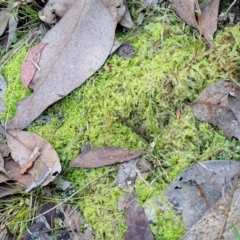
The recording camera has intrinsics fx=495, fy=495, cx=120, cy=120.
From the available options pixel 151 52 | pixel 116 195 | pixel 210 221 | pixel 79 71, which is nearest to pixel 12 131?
pixel 79 71

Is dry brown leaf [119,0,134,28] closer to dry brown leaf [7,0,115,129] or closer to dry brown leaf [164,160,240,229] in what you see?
dry brown leaf [7,0,115,129]

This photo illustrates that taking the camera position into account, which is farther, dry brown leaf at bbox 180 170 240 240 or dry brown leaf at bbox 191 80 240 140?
dry brown leaf at bbox 191 80 240 140

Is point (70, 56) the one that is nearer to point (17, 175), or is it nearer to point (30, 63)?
point (30, 63)

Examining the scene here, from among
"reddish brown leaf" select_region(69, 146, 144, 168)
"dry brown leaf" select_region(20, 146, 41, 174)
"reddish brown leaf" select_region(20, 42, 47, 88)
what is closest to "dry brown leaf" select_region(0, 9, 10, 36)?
"reddish brown leaf" select_region(20, 42, 47, 88)

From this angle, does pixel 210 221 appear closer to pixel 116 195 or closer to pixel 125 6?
pixel 116 195

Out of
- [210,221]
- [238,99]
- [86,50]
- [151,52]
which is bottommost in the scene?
[210,221]
